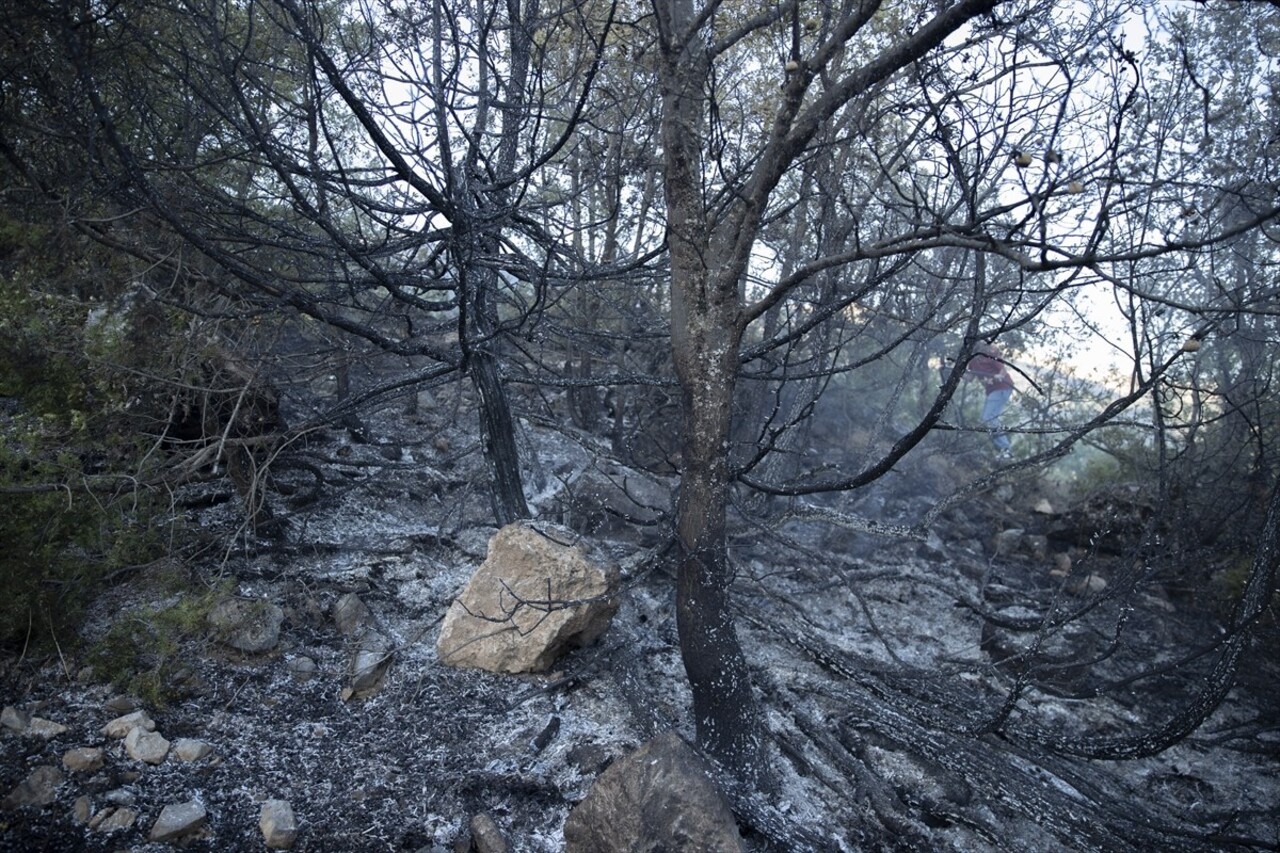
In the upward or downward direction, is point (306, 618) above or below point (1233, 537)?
below

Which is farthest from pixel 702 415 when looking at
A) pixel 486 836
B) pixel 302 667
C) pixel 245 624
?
pixel 245 624

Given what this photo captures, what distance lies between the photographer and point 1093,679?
548 centimetres

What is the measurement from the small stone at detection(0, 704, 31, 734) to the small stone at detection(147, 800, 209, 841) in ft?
2.68

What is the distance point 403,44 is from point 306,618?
3097 millimetres

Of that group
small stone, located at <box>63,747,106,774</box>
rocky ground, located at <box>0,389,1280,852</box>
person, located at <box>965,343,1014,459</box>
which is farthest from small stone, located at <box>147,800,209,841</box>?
person, located at <box>965,343,1014,459</box>

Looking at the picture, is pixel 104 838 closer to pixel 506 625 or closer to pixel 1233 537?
pixel 506 625

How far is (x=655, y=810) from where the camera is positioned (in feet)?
8.95

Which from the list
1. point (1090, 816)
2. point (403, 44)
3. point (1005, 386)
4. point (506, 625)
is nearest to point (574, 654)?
point (506, 625)

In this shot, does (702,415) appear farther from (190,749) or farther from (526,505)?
(190,749)

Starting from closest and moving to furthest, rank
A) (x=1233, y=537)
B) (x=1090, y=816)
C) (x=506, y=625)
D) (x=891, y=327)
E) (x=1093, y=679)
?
(x=1090, y=816)
(x=506, y=625)
(x=1093, y=679)
(x=1233, y=537)
(x=891, y=327)

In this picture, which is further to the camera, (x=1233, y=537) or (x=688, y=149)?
(x=1233, y=537)

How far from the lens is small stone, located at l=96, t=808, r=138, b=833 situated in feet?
8.77

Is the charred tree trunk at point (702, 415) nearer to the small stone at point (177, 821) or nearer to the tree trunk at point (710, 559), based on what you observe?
the tree trunk at point (710, 559)

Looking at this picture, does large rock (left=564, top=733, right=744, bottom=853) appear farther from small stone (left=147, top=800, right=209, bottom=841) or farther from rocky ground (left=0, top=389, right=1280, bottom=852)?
small stone (left=147, top=800, right=209, bottom=841)
